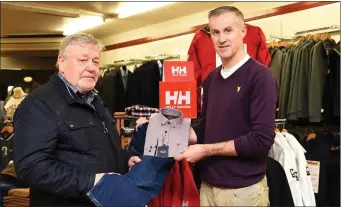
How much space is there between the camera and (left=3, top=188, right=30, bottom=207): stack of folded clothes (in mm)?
3515

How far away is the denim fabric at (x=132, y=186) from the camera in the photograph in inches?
67.8

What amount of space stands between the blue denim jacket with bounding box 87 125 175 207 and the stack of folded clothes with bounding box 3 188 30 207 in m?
1.88

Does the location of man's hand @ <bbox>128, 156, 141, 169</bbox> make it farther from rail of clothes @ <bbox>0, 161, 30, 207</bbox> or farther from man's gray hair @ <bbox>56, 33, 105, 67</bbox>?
rail of clothes @ <bbox>0, 161, 30, 207</bbox>

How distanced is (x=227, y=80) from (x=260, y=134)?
0.32 meters

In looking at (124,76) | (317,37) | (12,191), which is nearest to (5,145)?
(12,191)

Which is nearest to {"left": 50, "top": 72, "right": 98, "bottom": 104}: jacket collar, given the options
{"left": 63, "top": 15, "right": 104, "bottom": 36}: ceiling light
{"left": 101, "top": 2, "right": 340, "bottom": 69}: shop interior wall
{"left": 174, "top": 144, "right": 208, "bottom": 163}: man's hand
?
{"left": 174, "top": 144, "right": 208, "bottom": 163}: man's hand

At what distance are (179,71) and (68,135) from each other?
3.15 feet

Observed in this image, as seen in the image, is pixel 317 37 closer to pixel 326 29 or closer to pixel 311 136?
pixel 326 29

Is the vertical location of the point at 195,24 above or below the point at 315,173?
above

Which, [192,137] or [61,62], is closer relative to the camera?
[61,62]

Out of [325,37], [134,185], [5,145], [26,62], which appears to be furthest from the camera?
[26,62]

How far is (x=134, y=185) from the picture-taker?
1.81 meters

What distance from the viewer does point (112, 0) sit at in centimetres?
554

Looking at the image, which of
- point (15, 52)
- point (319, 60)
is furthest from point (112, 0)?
point (15, 52)
